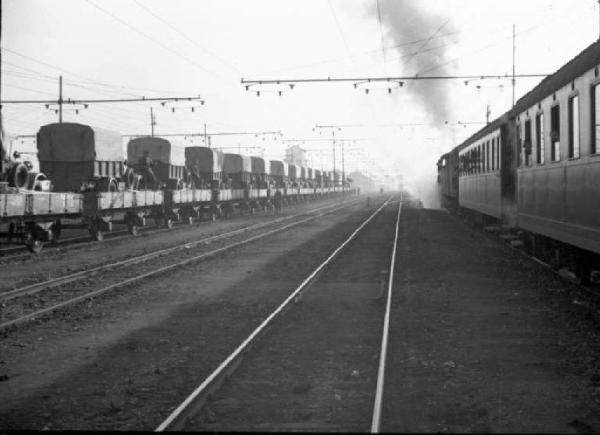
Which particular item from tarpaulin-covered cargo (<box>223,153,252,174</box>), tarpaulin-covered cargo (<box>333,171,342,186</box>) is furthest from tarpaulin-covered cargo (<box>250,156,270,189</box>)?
tarpaulin-covered cargo (<box>333,171,342,186</box>)

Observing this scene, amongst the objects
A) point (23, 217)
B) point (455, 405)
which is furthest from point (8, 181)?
point (455, 405)

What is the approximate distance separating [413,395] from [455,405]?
15.3 inches

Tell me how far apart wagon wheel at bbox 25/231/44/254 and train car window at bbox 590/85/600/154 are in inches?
593

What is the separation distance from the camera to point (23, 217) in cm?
1784

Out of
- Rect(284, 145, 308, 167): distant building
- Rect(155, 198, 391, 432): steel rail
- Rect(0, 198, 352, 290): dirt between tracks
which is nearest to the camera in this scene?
Rect(155, 198, 391, 432): steel rail

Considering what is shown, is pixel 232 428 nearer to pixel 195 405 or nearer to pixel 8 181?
pixel 195 405

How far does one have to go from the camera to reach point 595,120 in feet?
27.3

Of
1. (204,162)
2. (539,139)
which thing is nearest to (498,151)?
(539,139)

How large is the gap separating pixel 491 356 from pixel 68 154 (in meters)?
19.2

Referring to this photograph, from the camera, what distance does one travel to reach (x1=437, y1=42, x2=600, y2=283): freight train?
8523mm

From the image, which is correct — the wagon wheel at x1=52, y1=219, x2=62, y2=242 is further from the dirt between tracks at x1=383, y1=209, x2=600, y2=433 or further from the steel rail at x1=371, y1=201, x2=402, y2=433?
the steel rail at x1=371, y1=201, x2=402, y2=433

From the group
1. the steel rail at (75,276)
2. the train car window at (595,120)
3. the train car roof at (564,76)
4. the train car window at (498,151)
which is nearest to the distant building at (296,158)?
the steel rail at (75,276)

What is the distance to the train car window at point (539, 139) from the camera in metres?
11.6

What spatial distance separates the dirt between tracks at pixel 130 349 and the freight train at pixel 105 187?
6.75m
